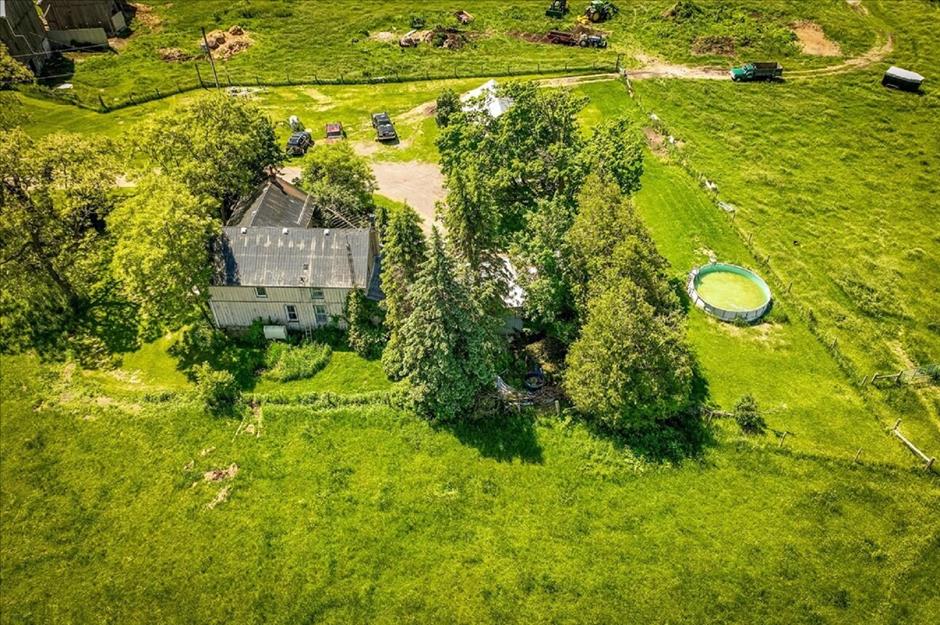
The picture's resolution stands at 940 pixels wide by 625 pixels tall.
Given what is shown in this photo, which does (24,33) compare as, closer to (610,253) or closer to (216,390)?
(216,390)

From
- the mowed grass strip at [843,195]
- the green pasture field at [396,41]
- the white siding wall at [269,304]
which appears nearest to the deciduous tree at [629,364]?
the mowed grass strip at [843,195]

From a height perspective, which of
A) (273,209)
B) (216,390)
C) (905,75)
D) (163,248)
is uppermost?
(163,248)

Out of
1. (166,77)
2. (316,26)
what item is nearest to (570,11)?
(316,26)

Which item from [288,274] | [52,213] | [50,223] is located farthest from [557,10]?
[50,223]

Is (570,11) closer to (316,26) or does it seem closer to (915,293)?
(316,26)

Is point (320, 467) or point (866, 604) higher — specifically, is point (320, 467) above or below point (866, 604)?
above

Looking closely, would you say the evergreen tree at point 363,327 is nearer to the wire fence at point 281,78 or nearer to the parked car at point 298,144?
the parked car at point 298,144
